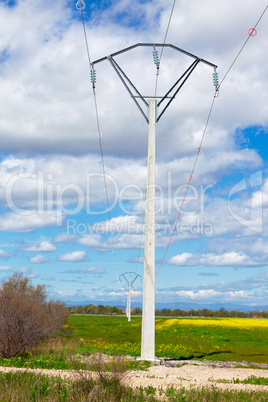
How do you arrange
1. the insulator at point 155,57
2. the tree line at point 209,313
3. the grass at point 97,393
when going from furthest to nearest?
1. the tree line at point 209,313
2. the insulator at point 155,57
3. the grass at point 97,393

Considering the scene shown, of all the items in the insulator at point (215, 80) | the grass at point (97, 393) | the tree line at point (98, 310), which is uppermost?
the insulator at point (215, 80)

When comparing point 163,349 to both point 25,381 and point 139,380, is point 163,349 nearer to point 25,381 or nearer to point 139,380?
point 139,380

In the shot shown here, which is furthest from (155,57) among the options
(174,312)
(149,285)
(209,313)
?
(174,312)

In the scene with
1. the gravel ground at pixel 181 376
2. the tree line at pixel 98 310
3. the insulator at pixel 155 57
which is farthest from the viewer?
the tree line at pixel 98 310

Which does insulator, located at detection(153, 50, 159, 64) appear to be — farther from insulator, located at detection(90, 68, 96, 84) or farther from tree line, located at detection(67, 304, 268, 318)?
tree line, located at detection(67, 304, 268, 318)

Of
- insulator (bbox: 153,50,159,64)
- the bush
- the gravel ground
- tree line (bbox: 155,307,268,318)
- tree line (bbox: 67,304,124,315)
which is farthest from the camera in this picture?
tree line (bbox: 67,304,124,315)

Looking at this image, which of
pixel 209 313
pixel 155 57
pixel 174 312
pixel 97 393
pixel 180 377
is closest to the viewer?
pixel 97 393

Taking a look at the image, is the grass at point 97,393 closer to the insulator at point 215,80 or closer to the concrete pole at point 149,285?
the concrete pole at point 149,285

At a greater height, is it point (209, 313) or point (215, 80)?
point (215, 80)

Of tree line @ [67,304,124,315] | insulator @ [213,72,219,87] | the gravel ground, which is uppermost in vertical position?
insulator @ [213,72,219,87]

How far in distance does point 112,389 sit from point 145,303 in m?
10.1

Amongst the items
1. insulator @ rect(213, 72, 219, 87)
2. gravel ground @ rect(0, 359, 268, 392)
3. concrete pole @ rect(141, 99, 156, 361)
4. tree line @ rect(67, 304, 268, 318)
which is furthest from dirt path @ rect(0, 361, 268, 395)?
tree line @ rect(67, 304, 268, 318)

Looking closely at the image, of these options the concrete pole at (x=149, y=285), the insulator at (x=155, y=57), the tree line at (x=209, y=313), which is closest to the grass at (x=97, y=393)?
the concrete pole at (x=149, y=285)

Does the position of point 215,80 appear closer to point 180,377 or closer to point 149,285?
point 149,285
